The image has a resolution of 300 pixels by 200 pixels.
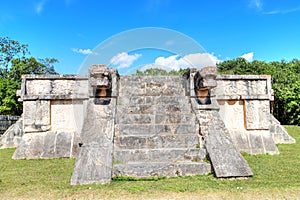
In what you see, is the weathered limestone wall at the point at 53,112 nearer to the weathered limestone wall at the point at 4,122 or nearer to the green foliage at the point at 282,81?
the weathered limestone wall at the point at 4,122

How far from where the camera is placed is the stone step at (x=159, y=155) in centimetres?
415

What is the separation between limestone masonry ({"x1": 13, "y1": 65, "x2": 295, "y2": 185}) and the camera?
12.6 feet

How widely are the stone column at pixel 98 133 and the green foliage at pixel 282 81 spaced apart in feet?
41.8

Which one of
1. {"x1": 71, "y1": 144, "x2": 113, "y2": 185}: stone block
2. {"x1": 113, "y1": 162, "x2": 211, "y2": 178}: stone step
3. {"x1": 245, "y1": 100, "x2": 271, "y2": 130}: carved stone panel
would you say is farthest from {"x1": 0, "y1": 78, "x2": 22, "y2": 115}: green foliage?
{"x1": 245, "y1": 100, "x2": 271, "y2": 130}: carved stone panel

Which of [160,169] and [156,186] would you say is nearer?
[156,186]

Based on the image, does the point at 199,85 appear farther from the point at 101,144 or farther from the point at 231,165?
the point at 101,144

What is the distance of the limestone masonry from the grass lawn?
0.23m

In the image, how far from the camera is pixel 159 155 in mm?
4180

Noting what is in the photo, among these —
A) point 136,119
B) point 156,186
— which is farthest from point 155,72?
point 156,186

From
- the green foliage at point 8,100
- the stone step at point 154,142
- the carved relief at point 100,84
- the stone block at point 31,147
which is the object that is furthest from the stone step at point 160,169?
the green foliage at point 8,100

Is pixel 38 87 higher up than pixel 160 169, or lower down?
higher up

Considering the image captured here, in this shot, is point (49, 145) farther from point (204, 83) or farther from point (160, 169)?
point (204, 83)

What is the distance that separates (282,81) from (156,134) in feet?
54.1

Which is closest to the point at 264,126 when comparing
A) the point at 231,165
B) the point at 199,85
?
the point at 199,85
